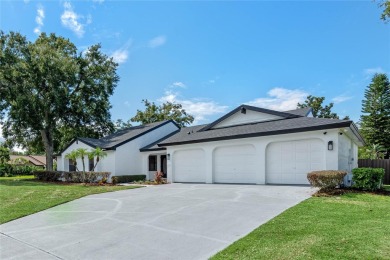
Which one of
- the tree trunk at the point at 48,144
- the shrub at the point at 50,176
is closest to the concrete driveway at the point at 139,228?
the shrub at the point at 50,176

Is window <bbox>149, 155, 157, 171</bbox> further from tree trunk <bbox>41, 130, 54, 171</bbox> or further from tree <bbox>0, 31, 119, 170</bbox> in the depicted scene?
tree trunk <bbox>41, 130, 54, 171</bbox>

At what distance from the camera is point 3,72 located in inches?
1044

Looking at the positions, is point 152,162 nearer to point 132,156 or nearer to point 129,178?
point 132,156

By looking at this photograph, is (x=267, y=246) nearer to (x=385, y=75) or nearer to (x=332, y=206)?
(x=332, y=206)

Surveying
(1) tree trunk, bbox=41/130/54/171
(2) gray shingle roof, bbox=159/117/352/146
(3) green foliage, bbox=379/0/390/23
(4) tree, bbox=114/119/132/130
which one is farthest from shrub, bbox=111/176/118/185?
(4) tree, bbox=114/119/132/130

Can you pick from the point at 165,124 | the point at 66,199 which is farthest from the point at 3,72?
the point at 66,199

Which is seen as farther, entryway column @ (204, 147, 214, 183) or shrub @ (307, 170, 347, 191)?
entryway column @ (204, 147, 214, 183)

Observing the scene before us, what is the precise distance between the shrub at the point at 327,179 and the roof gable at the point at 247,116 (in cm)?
648

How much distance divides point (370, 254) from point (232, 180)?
39.9ft

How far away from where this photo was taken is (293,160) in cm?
1397

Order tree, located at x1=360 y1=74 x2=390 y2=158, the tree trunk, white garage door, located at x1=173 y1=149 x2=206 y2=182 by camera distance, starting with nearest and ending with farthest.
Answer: white garage door, located at x1=173 y1=149 x2=206 y2=182, the tree trunk, tree, located at x1=360 y1=74 x2=390 y2=158

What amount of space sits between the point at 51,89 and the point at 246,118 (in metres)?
21.0

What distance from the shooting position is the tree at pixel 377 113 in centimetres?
3341

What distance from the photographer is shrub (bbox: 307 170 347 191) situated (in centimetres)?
1021
